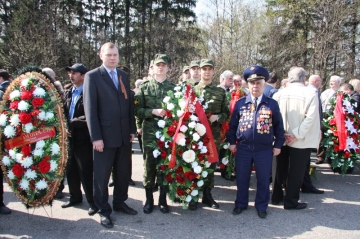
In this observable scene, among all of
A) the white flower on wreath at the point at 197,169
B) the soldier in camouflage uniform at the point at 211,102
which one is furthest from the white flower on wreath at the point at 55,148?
the soldier in camouflage uniform at the point at 211,102

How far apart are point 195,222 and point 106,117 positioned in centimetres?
180

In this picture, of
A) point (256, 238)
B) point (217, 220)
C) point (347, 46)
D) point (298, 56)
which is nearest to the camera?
point (256, 238)

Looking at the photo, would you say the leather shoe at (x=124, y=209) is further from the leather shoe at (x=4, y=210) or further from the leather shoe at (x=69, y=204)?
the leather shoe at (x=4, y=210)

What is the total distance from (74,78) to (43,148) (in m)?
1.12

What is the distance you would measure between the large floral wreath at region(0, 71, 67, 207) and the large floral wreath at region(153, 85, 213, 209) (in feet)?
4.28

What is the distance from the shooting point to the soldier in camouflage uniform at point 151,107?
13.9 feet

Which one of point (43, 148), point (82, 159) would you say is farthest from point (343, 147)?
point (43, 148)

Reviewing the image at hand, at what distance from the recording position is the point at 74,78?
426 centimetres

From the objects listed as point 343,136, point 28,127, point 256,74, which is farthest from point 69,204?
point 343,136

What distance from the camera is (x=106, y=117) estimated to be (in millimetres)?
3754

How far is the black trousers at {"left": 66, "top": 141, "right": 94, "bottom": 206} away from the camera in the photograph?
4.24 meters

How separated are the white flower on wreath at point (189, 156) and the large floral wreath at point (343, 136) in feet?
12.0

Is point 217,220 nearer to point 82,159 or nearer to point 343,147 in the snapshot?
point 82,159

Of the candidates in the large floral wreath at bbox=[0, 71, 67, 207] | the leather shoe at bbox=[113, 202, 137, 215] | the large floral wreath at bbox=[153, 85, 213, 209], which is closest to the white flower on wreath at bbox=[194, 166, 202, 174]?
the large floral wreath at bbox=[153, 85, 213, 209]
